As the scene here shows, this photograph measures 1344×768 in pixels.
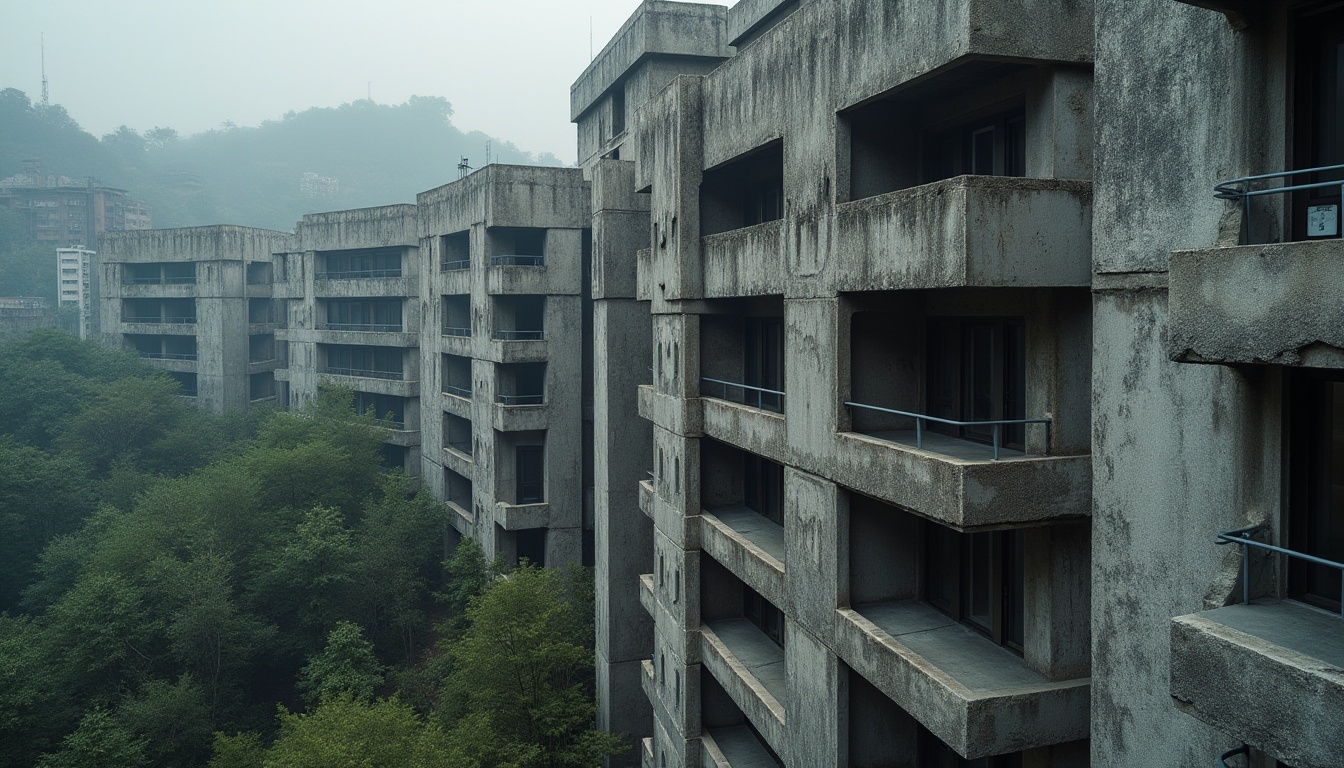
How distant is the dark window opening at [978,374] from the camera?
15000 millimetres

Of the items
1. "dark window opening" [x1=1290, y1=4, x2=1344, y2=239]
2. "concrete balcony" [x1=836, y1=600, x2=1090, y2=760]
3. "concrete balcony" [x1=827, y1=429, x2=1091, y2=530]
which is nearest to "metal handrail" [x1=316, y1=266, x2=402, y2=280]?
"concrete balcony" [x1=836, y1=600, x2=1090, y2=760]

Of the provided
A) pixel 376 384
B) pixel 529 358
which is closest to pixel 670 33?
pixel 529 358

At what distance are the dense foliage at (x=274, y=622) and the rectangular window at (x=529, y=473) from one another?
3.59m

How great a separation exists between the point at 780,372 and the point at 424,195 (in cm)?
3584

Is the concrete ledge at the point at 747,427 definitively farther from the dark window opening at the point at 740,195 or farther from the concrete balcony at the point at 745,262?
the dark window opening at the point at 740,195

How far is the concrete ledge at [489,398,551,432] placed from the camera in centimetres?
4072

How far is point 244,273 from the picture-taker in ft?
241

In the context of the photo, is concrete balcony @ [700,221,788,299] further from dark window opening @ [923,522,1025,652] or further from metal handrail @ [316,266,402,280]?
metal handrail @ [316,266,402,280]

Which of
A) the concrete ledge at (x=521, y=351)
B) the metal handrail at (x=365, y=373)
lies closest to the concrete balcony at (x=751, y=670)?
the concrete ledge at (x=521, y=351)

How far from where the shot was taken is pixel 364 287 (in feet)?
197

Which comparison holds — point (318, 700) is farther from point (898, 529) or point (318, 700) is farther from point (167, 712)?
point (898, 529)

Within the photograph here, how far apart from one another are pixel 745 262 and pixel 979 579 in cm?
892

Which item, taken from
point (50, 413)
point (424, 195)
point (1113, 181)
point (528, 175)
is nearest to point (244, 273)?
point (50, 413)

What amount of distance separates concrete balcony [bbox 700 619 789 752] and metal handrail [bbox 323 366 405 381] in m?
39.5
